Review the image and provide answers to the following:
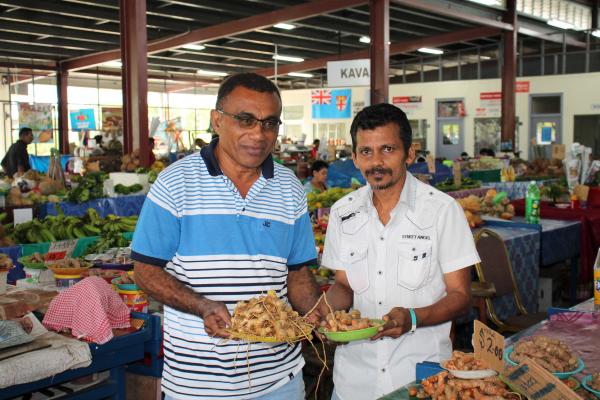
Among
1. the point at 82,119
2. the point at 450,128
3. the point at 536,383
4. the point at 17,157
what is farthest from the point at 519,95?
the point at 536,383

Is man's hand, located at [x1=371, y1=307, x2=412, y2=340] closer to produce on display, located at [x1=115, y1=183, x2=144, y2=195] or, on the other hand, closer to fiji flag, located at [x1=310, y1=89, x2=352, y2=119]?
produce on display, located at [x1=115, y1=183, x2=144, y2=195]

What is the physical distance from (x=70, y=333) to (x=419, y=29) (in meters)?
18.4

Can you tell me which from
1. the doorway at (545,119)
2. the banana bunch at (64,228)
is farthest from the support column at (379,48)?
the doorway at (545,119)

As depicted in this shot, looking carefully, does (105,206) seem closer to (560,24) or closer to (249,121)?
(249,121)

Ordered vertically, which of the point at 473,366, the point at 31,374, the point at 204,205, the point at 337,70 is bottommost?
the point at 31,374

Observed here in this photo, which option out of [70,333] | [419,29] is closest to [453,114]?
[419,29]

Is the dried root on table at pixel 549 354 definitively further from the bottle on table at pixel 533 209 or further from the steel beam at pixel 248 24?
the steel beam at pixel 248 24

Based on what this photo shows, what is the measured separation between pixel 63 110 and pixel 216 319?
76.0 feet

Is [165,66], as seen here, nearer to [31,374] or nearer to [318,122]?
[318,122]

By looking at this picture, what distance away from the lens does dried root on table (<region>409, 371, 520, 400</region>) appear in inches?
71.5

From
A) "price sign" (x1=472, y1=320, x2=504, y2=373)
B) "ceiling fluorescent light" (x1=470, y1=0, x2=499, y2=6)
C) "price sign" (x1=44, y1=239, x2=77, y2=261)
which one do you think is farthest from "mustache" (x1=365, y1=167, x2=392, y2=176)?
"ceiling fluorescent light" (x1=470, y1=0, x2=499, y2=6)

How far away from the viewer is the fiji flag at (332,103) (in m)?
23.9

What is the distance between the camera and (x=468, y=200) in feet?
19.9

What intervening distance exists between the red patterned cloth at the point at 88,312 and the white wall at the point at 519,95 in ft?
64.4
